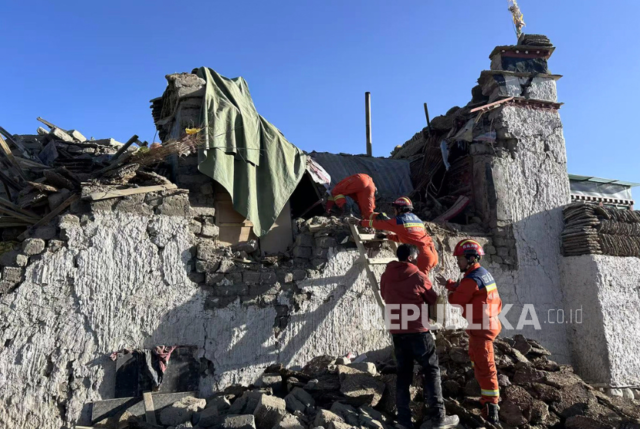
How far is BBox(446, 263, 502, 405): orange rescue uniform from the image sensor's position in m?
4.79

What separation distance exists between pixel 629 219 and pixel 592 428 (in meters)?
4.25

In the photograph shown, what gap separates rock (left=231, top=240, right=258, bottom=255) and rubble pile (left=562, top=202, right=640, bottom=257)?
4.67 metres

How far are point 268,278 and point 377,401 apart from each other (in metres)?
1.91

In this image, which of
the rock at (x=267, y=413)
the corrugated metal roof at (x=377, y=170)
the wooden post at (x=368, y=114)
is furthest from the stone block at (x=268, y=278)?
the wooden post at (x=368, y=114)

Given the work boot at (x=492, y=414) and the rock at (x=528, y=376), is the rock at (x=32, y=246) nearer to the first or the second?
the work boot at (x=492, y=414)

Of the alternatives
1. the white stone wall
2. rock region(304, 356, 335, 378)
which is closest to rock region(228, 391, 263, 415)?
rock region(304, 356, 335, 378)

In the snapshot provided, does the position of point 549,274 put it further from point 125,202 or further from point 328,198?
point 125,202

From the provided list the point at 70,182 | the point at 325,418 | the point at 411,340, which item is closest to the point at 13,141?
the point at 70,182

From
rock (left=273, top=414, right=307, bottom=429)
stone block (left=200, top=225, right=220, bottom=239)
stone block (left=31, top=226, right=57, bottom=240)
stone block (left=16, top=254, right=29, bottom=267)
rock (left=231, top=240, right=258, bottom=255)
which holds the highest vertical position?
stone block (left=200, top=225, right=220, bottom=239)

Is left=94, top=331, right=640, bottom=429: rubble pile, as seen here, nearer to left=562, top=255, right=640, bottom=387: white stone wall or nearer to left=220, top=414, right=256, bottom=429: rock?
left=220, top=414, right=256, bottom=429: rock

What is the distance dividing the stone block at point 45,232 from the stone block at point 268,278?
7.44 ft

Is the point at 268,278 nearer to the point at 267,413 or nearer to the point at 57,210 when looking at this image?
the point at 267,413

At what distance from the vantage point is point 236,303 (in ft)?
19.3

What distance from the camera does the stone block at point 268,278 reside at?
6.07 m
